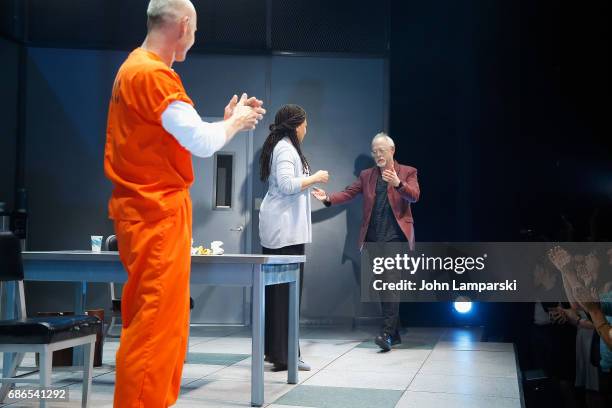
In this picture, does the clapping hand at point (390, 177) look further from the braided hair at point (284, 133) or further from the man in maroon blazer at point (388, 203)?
the braided hair at point (284, 133)

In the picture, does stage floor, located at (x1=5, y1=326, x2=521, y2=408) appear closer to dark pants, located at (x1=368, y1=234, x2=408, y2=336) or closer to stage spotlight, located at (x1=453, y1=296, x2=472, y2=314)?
dark pants, located at (x1=368, y1=234, x2=408, y2=336)

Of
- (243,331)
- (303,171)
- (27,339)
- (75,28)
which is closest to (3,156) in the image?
(75,28)

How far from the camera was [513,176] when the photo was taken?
6762 millimetres

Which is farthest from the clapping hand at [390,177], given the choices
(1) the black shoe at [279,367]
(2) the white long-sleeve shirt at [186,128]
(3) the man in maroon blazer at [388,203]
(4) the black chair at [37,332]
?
(2) the white long-sleeve shirt at [186,128]

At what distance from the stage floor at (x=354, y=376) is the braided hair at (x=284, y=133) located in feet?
4.20

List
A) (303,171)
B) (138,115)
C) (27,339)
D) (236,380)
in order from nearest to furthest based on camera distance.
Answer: (138,115) → (27,339) → (236,380) → (303,171)

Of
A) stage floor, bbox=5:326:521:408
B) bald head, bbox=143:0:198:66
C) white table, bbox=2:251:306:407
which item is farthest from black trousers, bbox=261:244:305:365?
bald head, bbox=143:0:198:66

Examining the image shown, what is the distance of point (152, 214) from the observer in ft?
6.98

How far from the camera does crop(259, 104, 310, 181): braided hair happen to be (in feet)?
14.6

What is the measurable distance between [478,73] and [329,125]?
1507 millimetres

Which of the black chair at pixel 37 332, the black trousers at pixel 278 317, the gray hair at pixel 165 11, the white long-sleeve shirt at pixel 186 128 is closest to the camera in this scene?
the white long-sleeve shirt at pixel 186 128

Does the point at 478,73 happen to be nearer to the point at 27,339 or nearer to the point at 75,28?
the point at 75,28

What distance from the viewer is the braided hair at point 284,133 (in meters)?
4.46

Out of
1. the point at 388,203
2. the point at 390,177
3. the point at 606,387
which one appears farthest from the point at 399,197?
the point at 606,387
